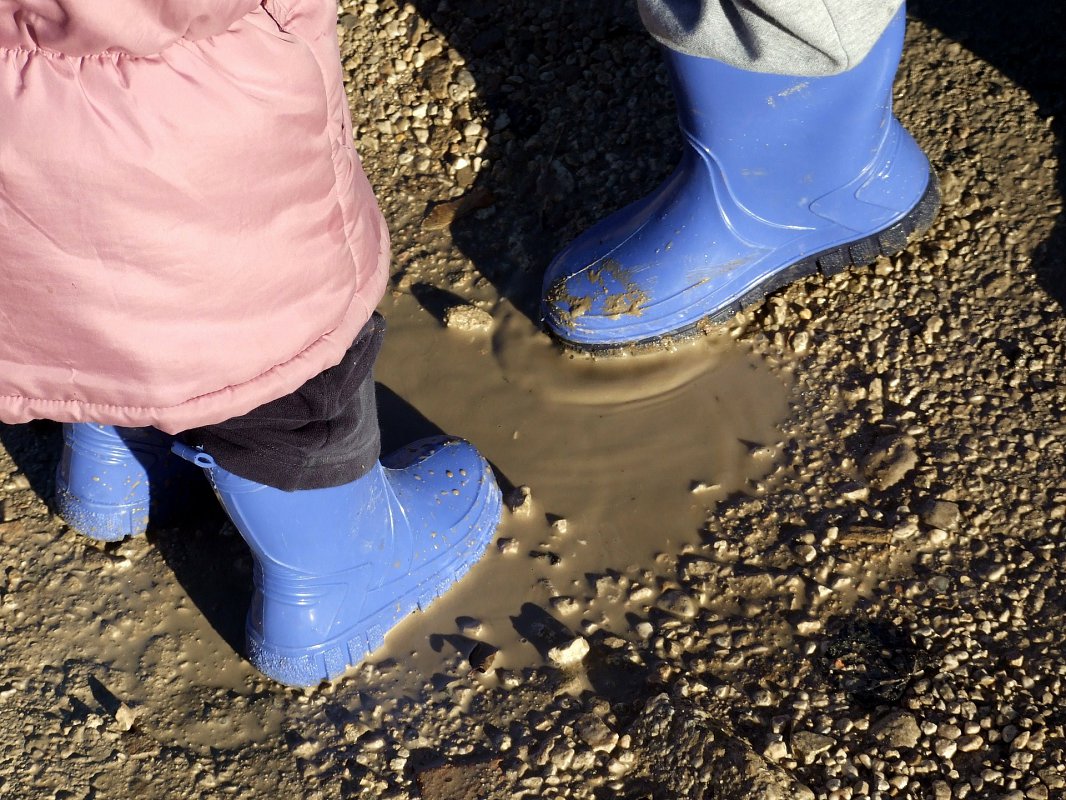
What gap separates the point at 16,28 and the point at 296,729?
3.36 ft

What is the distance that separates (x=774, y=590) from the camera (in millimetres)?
1554

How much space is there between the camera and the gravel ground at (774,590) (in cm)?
140

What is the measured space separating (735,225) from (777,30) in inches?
15.5

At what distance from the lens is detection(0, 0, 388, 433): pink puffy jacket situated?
2.86 ft

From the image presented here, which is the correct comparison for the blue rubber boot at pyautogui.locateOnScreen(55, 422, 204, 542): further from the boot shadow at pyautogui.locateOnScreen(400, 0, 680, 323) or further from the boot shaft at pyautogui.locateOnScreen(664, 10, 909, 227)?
the boot shaft at pyautogui.locateOnScreen(664, 10, 909, 227)

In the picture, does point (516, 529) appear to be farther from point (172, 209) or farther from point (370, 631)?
point (172, 209)

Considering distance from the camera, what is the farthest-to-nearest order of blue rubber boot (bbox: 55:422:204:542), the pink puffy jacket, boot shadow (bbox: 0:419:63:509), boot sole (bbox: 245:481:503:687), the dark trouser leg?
boot shadow (bbox: 0:419:63:509)
blue rubber boot (bbox: 55:422:204:542)
boot sole (bbox: 245:481:503:687)
the dark trouser leg
the pink puffy jacket

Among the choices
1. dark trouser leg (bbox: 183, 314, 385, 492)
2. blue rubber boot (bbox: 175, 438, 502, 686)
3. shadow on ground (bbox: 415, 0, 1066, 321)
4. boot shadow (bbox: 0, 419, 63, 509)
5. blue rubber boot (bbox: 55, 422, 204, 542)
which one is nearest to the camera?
dark trouser leg (bbox: 183, 314, 385, 492)

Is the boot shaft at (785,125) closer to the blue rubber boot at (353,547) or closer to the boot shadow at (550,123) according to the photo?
the boot shadow at (550,123)

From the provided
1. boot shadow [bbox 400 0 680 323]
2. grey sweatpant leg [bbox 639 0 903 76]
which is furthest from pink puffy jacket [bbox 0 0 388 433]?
boot shadow [bbox 400 0 680 323]

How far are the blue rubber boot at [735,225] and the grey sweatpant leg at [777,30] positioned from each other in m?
0.12

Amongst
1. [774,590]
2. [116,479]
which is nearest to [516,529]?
[774,590]

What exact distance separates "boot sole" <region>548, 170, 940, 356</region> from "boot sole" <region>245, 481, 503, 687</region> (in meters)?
0.37

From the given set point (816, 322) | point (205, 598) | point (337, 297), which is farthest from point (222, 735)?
point (816, 322)
